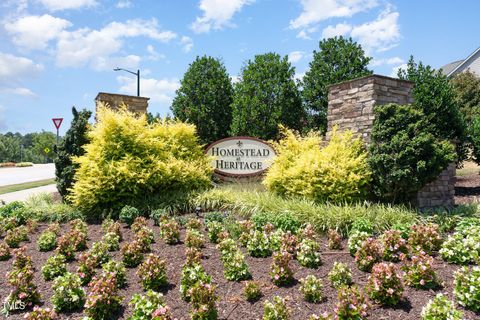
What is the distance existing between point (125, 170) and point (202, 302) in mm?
4432

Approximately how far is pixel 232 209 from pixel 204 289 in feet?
11.4

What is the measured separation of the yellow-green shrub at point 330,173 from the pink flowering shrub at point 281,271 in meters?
2.66

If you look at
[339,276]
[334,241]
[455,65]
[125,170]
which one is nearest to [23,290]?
[339,276]

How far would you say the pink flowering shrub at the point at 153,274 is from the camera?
164 inches

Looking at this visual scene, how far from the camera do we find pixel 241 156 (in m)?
9.66

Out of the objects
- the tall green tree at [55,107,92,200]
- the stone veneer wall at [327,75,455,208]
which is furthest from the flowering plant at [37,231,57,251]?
the stone veneer wall at [327,75,455,208]

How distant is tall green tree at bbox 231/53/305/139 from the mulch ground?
180 inches

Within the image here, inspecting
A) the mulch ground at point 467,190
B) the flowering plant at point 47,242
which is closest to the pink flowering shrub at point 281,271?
the flowering plant at point 47,242

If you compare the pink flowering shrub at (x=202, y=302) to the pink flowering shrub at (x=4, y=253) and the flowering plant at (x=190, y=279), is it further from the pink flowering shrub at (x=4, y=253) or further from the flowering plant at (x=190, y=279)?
the pink flowering shrub at (x=4, y=253)

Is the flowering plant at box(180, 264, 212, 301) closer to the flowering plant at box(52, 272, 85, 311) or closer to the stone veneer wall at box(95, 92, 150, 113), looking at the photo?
the flowering plant at box(52, 272, 85, 311)

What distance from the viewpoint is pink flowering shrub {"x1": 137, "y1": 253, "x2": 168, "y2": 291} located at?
13.7 ft

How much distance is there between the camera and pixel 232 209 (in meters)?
7.08

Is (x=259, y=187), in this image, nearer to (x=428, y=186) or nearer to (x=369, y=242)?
(x=428, y=186)

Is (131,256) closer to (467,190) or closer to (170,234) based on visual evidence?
(170,234)
